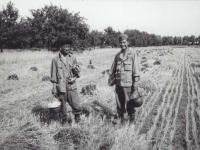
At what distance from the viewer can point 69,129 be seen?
3.48m

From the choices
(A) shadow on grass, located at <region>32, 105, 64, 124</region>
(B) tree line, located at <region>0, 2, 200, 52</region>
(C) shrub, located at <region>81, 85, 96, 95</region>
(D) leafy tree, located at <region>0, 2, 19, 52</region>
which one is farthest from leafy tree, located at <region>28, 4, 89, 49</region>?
(A) shadow on grass, located at <region>32, 105, 64, 124</region>

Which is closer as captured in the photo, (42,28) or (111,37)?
(42,28)

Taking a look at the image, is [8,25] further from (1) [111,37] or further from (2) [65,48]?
(1) [111,37]

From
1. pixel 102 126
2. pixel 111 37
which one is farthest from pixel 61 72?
pixel 111 37

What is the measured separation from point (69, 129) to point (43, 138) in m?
0.51

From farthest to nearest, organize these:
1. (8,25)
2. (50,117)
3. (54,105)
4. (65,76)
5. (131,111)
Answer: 1. (8,25)
2. (50,117)
3. (131,111)
4. (65,76)
5. (54,105)

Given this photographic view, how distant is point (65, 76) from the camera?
3723mm

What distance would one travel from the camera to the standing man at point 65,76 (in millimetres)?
3621

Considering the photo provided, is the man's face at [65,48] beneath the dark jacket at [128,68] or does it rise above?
above

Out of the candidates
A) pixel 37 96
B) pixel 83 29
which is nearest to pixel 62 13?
pixel 83 29

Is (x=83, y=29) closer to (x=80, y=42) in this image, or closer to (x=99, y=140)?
(x=80, y=42)

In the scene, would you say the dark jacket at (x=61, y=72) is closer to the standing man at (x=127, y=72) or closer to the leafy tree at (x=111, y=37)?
the standing man at (x=127, y=72)

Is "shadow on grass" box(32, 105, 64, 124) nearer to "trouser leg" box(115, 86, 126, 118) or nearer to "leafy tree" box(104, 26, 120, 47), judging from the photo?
"trouser leg" box(115, 86, 126, 118)

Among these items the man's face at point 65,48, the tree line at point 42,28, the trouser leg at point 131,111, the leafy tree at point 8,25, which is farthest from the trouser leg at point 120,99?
the leafy tree at point 8,25
